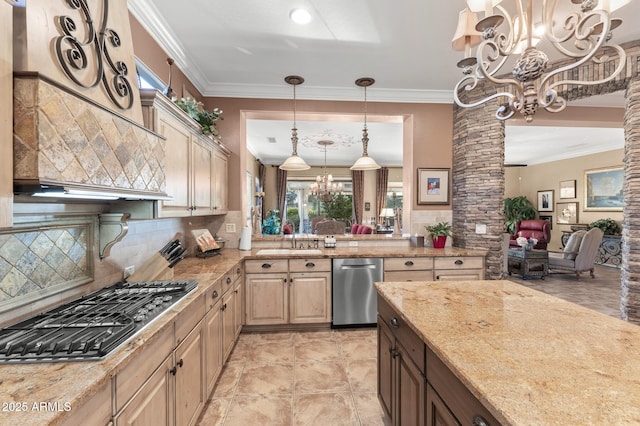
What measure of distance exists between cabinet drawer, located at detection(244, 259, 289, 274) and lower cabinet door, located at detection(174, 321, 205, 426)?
1.26 m

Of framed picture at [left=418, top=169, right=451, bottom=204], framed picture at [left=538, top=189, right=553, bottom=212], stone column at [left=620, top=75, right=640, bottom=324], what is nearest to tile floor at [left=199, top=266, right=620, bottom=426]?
framed picture at [left=418, top=169, right=451, bottom=204]

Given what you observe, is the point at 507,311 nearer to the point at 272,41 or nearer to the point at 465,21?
the point at 465,21

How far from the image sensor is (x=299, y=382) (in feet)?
7.48

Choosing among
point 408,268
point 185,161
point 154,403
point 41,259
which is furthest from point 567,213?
point 41,259

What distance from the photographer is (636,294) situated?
257cm

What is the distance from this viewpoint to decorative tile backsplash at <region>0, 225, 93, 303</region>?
116cm

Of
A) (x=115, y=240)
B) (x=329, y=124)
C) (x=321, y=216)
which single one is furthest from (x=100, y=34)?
(x=321, y=216)

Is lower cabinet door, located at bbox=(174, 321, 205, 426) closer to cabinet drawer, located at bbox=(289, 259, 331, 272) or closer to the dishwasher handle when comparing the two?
cabinet drawer, located at bbox=(289, 259, 331, 272)

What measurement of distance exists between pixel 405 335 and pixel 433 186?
276 centimetres

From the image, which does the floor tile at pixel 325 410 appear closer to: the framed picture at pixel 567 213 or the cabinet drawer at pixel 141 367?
the cabinet drawer at pixel 141 367

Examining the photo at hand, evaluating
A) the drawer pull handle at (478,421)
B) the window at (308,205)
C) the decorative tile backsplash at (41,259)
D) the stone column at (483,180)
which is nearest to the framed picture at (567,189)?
the window at (308,205)

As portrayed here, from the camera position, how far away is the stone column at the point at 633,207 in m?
2.56

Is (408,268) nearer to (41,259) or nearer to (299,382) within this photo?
(299,382)

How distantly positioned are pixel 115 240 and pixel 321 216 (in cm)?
753
